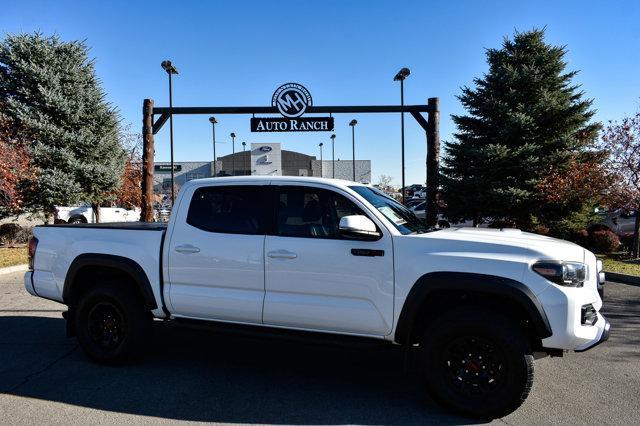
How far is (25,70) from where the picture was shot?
17.2 m

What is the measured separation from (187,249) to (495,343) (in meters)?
2.84

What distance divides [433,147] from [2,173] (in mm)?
11695

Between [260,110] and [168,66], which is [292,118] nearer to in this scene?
[260,110]

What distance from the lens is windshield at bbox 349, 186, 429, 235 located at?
442cm

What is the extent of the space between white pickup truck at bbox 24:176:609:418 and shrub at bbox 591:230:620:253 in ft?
41.1

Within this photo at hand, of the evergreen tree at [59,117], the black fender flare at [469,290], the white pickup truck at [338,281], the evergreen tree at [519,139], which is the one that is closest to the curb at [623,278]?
the evergreen tree at [519,139]

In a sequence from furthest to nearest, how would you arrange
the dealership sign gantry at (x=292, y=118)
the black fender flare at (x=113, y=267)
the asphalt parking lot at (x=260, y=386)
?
the dealership sign gantry at (x=292, y=118), the black fender flare at (x=113, y=267), the asphalt parking lot at (x=260, y=386)

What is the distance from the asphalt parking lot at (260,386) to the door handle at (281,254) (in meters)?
0.77

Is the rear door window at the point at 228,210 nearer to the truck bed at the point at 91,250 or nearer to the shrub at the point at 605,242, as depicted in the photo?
the truck bed at the point at 91,250

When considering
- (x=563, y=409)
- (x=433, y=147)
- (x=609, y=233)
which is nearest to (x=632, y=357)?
(x=563, y=409)

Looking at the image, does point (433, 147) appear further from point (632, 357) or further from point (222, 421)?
point (222, 421)

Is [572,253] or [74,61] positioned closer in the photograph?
[572,253]

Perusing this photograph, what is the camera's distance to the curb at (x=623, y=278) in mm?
10025

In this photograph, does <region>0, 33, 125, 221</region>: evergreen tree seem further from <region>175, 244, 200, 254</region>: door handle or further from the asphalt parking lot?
<region>175, 244, 200, 254</region>: door handle
